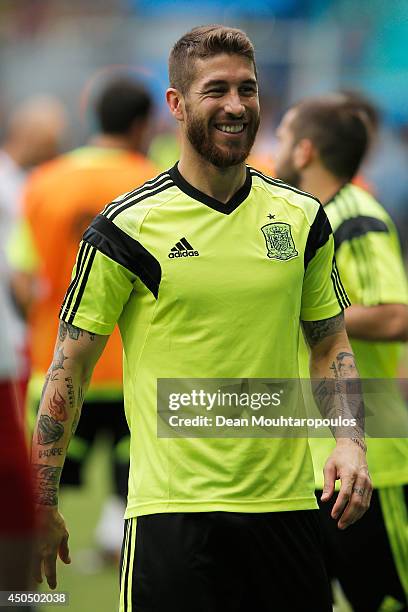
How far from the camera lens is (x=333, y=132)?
5602 millimetres

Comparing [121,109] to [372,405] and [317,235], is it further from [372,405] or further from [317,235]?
[317,235]

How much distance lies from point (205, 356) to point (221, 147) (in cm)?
64

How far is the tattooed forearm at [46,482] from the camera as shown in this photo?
4.00 metres

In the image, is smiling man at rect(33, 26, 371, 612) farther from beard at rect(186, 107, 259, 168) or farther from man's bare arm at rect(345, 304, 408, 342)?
man's bare arm at rect(345, 304, 408, 342)

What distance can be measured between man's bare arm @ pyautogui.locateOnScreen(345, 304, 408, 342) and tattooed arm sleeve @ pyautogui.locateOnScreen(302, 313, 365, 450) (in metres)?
0.80

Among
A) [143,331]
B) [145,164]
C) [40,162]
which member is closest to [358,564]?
[143,331]

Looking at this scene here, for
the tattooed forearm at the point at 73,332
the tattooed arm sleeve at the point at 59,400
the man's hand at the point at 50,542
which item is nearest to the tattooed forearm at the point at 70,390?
the tattooed arm sleeve at the point at 59,400

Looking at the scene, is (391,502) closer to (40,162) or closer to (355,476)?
(355,476)

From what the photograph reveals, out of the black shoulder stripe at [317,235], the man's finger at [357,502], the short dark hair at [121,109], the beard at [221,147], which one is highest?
the short dark hair at [121,109]

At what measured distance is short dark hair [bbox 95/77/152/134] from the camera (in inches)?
329

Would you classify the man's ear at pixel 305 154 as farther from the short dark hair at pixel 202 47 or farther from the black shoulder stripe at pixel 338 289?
the short dark hair at pixel 202 47

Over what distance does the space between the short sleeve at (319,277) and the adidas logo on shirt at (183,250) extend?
39cm

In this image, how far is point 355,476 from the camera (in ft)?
13.1

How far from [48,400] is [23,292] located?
4636mm
